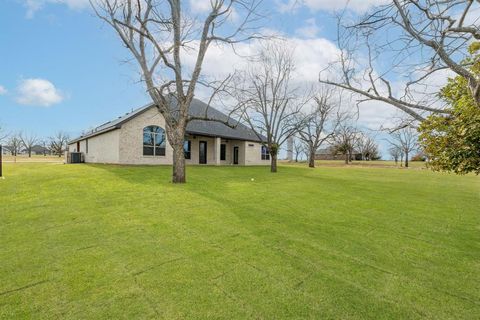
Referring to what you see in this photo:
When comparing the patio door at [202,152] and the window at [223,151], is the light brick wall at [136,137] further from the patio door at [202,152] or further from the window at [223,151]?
the window at [223,151]

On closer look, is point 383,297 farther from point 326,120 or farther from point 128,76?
point 326,120

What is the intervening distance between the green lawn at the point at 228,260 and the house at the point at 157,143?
9.35 metres

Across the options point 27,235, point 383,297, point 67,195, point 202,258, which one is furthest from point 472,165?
point 67,195

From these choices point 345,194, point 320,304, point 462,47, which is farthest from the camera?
point 345,194

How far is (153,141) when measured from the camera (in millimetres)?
20109

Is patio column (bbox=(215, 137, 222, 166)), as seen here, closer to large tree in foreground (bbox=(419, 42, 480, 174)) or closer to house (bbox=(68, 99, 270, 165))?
house (bbox=(68, 99, 270, 165))

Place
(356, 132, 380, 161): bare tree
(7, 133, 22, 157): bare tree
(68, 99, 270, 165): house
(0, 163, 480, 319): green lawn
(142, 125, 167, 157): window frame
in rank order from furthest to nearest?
(7, 133, 22, 157): bare tree
(356, 132, 380, 161): bare tree
(142, 125, 167, 157): window frame
(68, 99, 270, 165): house
(0, 163, 480, 319): green lawn

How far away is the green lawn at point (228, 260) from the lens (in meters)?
2.80

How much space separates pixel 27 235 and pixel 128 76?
899cm

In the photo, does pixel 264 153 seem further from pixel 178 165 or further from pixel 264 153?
pixel 178 165

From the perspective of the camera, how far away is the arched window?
19.6 meters

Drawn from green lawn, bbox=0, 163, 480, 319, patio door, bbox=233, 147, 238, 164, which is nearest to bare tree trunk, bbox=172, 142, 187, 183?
green lawn, bbox=0, 163, 480, 319

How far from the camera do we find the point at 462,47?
15.5 ft

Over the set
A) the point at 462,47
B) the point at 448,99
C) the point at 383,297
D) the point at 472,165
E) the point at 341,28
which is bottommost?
the point at 383,297
